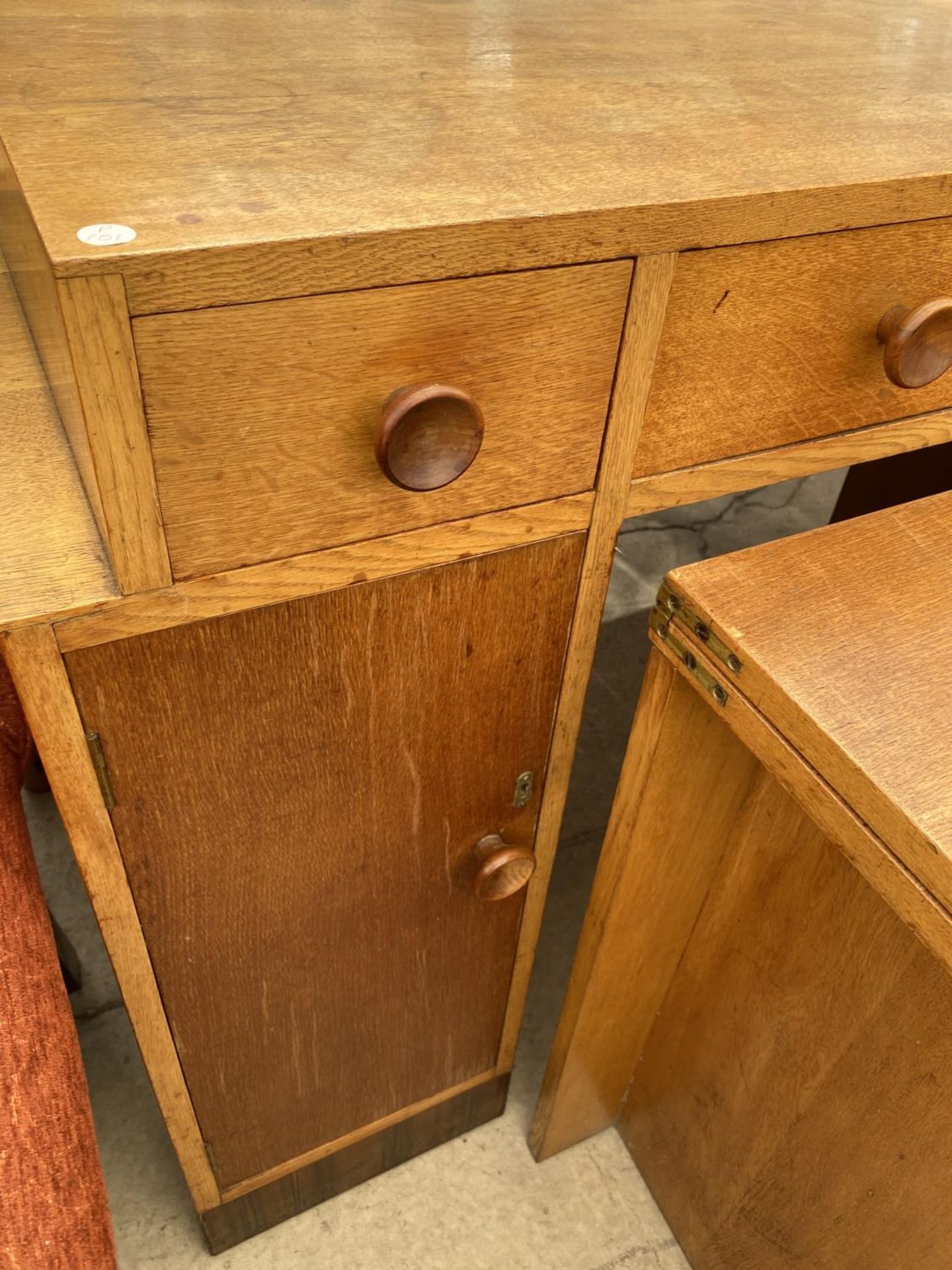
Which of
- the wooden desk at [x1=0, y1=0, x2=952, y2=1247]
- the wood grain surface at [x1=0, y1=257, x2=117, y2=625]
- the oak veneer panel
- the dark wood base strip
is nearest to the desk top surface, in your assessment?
the wooden desk at [x1=0, y1=0, x2=952, y2=1247]

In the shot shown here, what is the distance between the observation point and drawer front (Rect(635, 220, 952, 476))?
49 cm

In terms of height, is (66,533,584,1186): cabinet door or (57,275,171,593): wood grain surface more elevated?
(57,275,171,593): wood grain surface

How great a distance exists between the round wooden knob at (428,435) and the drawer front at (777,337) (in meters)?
0.12

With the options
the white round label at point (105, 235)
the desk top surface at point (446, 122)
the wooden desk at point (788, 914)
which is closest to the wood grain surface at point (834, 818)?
the wooden desk at point (788, 914)

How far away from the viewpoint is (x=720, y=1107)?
2.58 feet

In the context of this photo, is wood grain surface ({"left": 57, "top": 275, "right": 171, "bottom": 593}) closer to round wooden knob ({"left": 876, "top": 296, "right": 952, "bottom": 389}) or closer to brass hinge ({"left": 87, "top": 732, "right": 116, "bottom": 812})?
brass hinge ({"left": 87, "top": 732, "right": 116, "bottom": 812})

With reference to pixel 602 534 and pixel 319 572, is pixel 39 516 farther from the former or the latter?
pixel 602 534

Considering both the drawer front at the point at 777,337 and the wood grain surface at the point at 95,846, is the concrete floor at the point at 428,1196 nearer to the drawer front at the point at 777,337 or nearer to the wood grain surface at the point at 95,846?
the wood grain surface at the point at 95,846

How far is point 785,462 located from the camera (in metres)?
0.59

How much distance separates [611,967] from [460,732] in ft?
0.90

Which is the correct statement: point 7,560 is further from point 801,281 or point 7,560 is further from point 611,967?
point 611,967

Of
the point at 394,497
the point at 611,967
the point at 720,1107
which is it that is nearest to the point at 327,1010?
the point at 611,967

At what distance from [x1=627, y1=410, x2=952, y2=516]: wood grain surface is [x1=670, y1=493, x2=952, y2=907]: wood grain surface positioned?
0.04 meters

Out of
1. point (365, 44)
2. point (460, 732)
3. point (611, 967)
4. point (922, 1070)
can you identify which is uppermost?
point (365, 44)
